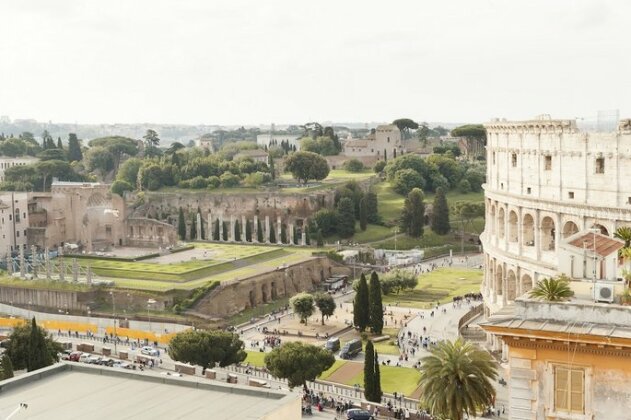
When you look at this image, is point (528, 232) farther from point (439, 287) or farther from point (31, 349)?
point (31, 349)

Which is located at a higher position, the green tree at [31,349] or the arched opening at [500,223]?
the arched opening at [500,223]

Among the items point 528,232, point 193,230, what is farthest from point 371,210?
point 528,232

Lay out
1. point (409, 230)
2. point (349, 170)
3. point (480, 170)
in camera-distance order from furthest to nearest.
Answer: point (349, 170), point (480, 170), point (409, 230)

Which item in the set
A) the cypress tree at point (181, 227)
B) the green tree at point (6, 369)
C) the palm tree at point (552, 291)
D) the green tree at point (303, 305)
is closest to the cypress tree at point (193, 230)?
the cypress tree at point (181, 227)

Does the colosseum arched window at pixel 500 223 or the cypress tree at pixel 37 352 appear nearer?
the cypress tree at pixel 37 352

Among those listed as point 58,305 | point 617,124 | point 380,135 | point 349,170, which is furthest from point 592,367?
point 380,135

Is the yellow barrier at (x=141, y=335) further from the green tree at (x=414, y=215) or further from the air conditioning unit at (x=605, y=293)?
the air conditioning unit at (x=605, y=293)

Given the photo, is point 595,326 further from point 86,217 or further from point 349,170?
point 349,170
